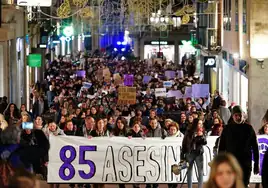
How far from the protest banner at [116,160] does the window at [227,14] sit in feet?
67.1

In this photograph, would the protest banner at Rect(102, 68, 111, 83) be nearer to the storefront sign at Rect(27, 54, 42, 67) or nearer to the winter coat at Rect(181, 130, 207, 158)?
the storefront sign at Rect(27, 54, 42, 67)

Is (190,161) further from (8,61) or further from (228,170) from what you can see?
(8,61)

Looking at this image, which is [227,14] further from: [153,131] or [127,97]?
[153,131]

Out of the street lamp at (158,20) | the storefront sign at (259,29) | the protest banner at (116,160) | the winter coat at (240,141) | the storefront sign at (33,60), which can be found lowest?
the protest banner at (116,160)

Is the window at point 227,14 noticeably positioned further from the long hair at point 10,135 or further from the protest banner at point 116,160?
the long hair at point 10,135

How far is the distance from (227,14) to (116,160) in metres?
22.9

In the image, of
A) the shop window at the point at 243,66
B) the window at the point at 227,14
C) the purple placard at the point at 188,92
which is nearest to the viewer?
the shop window at the point at 243,66

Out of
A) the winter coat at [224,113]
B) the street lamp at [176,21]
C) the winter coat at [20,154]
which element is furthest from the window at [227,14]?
the winter coat at [20,154]

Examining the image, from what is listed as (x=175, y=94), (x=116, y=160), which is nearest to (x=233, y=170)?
(x=116, y=160)

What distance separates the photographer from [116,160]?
15.1 m

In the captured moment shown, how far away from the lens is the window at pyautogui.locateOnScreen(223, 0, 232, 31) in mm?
35625

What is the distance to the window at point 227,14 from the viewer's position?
35625 mm

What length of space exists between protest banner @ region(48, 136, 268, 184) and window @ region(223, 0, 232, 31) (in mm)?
20455

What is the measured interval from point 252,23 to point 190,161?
12338mm
